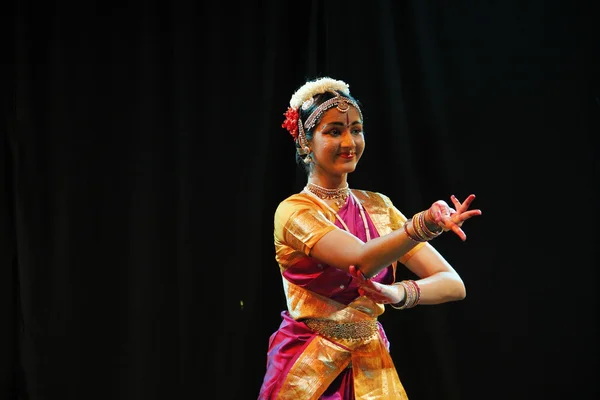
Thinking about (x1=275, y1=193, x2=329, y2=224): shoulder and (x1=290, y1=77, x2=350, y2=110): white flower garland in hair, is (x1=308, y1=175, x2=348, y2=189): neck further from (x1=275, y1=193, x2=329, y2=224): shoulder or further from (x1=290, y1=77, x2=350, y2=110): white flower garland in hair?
(x1=290, y1=77, x2=350, y2=110): white flower garland in hair

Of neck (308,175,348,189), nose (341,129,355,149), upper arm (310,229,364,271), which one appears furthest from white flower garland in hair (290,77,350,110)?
upper arm (310,229,364,271)

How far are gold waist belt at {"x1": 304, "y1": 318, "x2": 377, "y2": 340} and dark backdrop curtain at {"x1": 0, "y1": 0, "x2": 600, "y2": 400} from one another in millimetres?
854

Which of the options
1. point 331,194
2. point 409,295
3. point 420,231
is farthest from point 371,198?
point 420,231

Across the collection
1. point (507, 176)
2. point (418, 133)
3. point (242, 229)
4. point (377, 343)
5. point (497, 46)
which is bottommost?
point (377, 343)

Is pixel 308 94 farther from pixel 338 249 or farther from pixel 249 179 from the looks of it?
pixel 249 179

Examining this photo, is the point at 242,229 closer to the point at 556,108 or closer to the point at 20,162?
the point at 20,162

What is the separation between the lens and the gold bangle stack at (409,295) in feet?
5.86

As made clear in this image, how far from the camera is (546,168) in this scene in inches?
111

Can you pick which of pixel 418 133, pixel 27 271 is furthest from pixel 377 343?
pixel 27 271

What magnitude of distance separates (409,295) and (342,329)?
0.22 meters

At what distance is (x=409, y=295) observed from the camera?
179 centimetres

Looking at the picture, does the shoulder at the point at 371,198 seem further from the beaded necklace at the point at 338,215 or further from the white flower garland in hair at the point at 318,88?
the white flower garland in hair at the point at 318,88

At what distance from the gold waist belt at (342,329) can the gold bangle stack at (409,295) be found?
145 millimetres

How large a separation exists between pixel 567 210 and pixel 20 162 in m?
2.20
